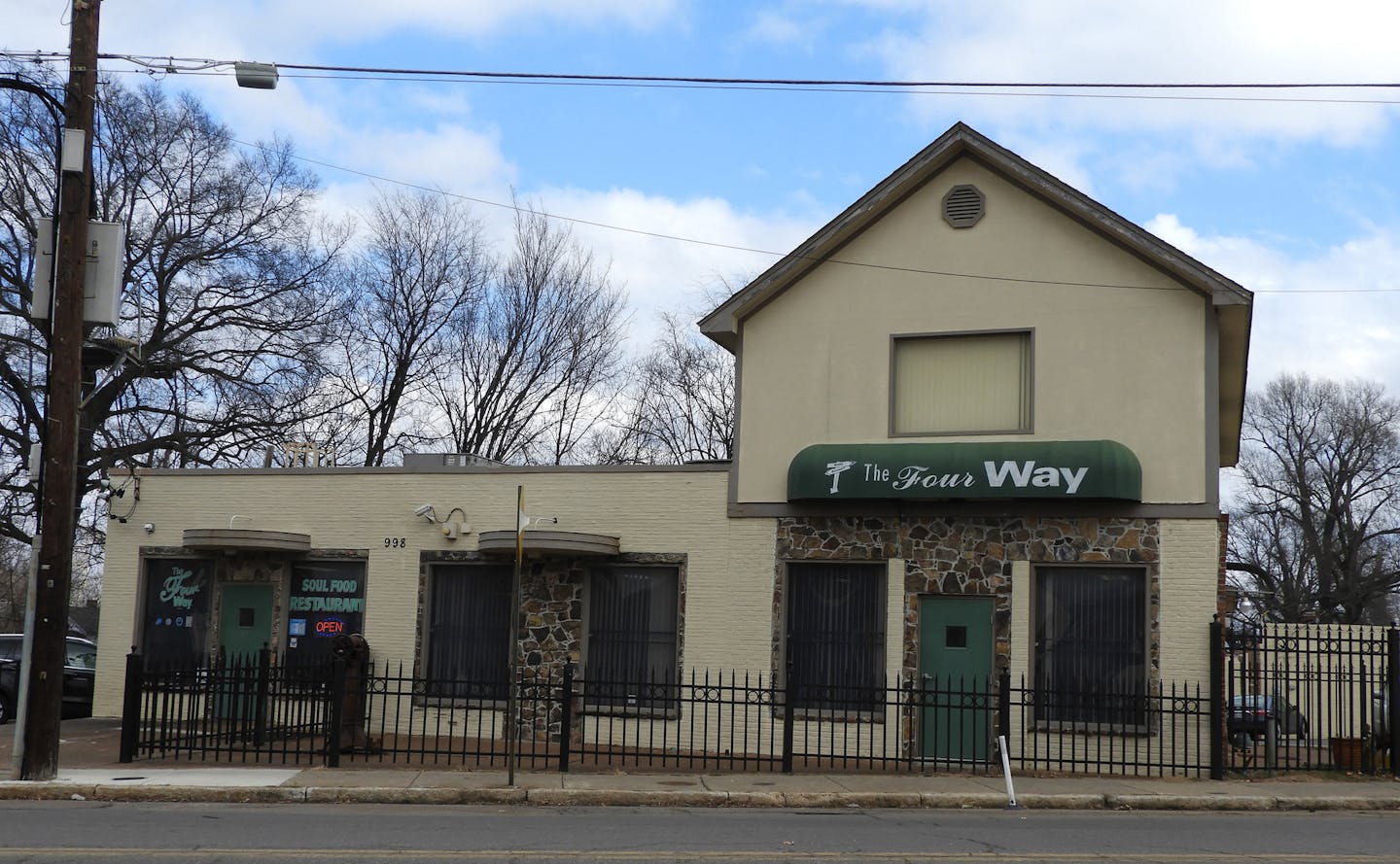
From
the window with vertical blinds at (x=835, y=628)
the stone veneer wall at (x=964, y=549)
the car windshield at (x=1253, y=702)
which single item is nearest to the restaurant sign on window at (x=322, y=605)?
the stone veneer wall at (x=964, y=549)

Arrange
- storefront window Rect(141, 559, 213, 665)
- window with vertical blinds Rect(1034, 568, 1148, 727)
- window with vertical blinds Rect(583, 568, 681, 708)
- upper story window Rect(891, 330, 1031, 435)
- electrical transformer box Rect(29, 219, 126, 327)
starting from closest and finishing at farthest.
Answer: electrical transformer box Rect(29, 219, 126, 327)
window with vertical blinds Rect(1034, 568, 1148, 727)
upper story window Rect(891, 330, 1031, 435)
window with vertical blinds Rect(583, 568, 681, 708)
storefront window Rect(141, 559, 213, 665)

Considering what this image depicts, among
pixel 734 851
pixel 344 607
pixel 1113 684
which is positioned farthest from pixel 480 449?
pixel 734 851

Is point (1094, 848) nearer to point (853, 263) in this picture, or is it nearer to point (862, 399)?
point (862, 399)

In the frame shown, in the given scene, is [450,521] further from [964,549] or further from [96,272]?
[964,549]

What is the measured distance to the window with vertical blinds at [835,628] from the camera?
17.0 m

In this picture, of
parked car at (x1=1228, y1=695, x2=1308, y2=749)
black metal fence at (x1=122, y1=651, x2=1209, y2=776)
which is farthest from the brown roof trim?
parked car at (x1=1228, y1=695, x2=1308, y2=749)

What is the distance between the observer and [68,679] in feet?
72.5

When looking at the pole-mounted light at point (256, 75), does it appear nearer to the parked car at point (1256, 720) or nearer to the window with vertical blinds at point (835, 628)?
the window with vertical blinds at point (835, 628)

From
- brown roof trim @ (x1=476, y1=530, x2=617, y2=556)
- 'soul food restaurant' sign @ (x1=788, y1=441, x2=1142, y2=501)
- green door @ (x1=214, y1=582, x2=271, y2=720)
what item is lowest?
green door @ (x1=214, y1=582, x2=271, y2=720)

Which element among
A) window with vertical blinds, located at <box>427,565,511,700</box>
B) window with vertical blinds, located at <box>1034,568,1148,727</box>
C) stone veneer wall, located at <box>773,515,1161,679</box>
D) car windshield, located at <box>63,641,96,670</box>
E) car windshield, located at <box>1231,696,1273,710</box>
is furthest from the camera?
car windshield, located at <box>63,641,96,670</box>

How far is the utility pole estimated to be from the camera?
1347 cm

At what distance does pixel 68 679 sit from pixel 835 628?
1337 cm

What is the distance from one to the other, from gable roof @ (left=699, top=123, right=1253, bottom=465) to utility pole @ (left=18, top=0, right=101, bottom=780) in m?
7.80

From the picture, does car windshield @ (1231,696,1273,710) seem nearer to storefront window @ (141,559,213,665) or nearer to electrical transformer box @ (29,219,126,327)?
electrical transformer box @ (29,219,126,327)
